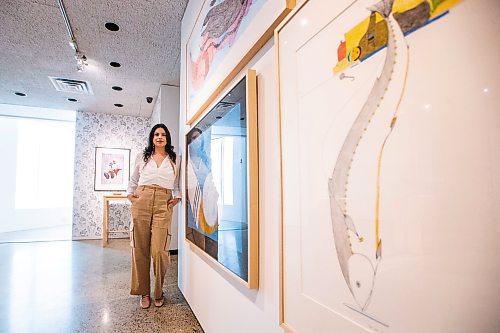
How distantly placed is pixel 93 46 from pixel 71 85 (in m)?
1.67

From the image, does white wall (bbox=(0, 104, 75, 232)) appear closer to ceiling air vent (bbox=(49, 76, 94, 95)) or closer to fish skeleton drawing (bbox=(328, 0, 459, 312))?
ceiling air vent (bbox=(49, 76, 94, 95))

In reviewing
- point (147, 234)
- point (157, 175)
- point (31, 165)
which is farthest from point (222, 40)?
point (31, 165)

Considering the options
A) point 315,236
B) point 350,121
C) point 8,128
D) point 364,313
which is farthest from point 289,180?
point 8,128

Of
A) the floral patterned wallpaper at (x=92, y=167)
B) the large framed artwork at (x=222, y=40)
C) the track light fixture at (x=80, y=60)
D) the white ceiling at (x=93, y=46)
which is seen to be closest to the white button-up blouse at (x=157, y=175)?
the large framed artwork at (x=222, y=40)

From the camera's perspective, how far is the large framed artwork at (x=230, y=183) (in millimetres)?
1136

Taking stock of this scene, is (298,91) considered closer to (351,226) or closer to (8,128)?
(351,226)

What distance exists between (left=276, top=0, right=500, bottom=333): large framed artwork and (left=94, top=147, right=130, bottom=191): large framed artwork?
6.61 metres

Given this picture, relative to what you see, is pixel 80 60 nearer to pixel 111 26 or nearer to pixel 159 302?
pixel 111 26

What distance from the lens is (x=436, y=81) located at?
0.45m

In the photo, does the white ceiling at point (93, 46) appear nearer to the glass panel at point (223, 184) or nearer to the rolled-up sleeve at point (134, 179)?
the rolled-up sleeve at point (134, 179)

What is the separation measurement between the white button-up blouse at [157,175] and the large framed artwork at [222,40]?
50 centimetres

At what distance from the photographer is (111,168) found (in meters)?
6.53

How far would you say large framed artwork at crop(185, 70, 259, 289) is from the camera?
1.14 metres

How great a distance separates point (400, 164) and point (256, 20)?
917 millimetres
